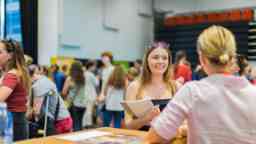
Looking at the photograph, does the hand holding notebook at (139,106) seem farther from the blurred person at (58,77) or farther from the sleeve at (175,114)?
the blurred person at (58,77)

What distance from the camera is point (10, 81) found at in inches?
99.0

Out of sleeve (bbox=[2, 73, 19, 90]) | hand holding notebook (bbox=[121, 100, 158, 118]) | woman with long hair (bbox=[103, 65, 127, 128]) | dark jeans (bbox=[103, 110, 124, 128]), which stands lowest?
dark jeans (bbox=[103, 110, 124, 128])

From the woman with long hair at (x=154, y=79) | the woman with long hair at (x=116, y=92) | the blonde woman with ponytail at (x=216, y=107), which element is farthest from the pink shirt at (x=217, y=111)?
the woman with long hair at (x=116, y=92)

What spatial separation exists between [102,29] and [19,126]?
7343mm

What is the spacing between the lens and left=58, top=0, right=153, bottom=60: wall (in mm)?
8977

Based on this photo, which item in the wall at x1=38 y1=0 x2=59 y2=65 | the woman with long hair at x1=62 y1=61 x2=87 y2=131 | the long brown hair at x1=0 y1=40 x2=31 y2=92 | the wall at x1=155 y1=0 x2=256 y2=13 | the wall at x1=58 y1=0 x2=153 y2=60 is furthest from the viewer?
the wall at x1=155 y1=0 x2=256 y2=13

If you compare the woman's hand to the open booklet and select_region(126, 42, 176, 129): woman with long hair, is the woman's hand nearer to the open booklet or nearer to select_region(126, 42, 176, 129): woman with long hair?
the open booklet

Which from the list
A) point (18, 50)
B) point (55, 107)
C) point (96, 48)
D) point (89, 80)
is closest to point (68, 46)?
point (96, 48)

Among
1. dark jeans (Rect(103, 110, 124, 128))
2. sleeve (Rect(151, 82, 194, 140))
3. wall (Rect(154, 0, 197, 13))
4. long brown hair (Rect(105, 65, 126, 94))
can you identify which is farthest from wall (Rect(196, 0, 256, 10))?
sleeve (Rect(151, 82, 194, 140))

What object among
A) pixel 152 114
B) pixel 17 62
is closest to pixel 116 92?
pixel 17 62

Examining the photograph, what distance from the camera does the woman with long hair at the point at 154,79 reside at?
262cm

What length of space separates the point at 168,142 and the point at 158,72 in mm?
1161

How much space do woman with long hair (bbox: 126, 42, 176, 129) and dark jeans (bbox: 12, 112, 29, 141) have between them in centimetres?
73

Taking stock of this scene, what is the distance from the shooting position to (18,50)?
2674 mm
